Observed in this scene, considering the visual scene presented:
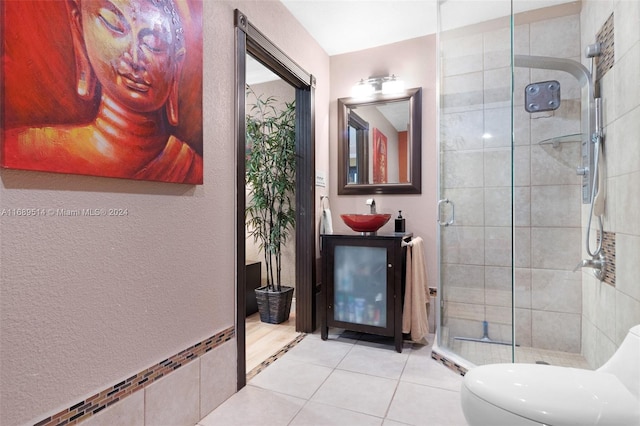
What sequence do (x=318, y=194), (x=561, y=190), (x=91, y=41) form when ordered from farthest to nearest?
(x=318, y=194)
(x=561, y=190)
(x=91, y=41)

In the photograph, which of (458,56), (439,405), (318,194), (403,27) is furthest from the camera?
(318,194)

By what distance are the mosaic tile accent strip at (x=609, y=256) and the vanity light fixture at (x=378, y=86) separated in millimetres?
1799

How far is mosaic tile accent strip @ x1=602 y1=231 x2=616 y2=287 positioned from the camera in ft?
5.87

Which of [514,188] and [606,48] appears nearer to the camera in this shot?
[606,48]

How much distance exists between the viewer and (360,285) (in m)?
2.56

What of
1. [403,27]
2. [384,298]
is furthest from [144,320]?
[403,27]

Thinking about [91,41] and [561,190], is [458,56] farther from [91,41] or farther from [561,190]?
[91,41]

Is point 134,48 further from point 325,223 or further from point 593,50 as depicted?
point 593,50

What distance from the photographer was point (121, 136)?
1196 mm

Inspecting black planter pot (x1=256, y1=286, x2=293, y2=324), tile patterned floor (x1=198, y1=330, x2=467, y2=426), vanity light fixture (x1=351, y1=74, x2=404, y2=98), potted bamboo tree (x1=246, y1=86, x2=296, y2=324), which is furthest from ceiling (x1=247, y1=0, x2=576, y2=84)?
tile patterned floor (x1=198, y1=330, x2=467, y2=426)

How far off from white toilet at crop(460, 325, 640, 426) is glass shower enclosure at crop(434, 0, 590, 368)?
0.96 metres

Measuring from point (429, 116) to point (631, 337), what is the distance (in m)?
2.03

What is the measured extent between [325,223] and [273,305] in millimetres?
887

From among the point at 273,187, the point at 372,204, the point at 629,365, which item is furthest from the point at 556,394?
the point at 273,187
